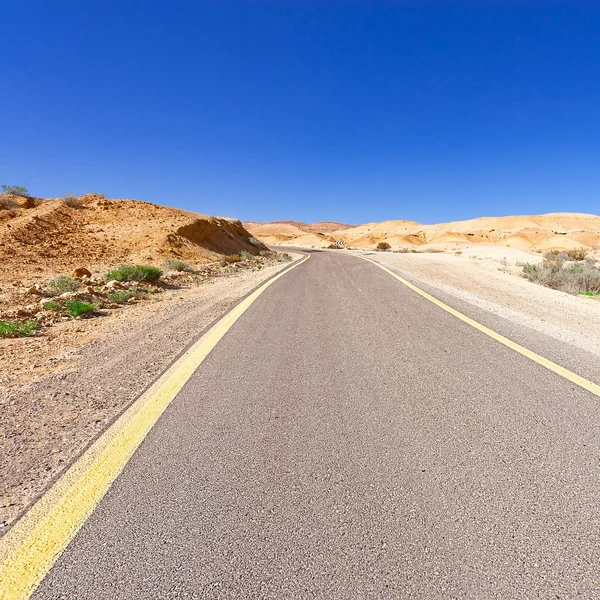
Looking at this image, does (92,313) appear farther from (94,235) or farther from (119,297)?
(94,235)

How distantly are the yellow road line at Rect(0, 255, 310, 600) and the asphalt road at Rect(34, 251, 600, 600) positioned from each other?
7cm

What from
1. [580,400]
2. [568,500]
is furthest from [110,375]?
[580,400]

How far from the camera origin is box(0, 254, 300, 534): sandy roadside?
224cm

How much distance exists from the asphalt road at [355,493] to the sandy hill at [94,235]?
34.2 ft

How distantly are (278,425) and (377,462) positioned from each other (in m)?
0.76

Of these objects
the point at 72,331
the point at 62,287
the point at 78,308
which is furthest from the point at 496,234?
the point at 72,331

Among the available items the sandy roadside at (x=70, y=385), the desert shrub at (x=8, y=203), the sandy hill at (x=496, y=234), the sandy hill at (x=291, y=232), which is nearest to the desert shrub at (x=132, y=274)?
the sandy roadside at (x=70, y=385)

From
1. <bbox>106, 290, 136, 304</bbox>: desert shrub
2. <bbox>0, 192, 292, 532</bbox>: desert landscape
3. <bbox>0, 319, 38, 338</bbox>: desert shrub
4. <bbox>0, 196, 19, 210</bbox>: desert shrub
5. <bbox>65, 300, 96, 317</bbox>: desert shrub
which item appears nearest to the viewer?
<bbox>0, 192, 292, 532</bbox>: desert landscape

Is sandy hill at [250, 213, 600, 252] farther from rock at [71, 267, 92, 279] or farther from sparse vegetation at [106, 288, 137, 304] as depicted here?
sparse vegetation at [106, 288, 137, 304]

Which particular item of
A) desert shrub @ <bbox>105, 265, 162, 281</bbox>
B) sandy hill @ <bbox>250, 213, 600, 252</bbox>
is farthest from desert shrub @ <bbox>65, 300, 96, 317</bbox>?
sandy hill @ <bbox>250, 213, 600, 252</bbox>

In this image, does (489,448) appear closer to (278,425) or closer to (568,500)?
(568,500)

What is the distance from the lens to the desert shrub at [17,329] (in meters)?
5.16

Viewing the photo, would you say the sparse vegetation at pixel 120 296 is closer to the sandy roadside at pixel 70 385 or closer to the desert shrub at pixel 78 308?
the desert shrub at pixel 78 308

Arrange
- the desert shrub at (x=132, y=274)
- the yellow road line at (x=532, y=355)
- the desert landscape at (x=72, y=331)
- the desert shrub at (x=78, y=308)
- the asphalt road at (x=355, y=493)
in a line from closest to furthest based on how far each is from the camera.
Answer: the asphalt road at (x=355, y=493), the desert landscape at (x=72, y=331), the yellow road line at (x=532, y=355), the desert shrub at (x=78, y=308), the desert shrub at (x=132, y=274)
